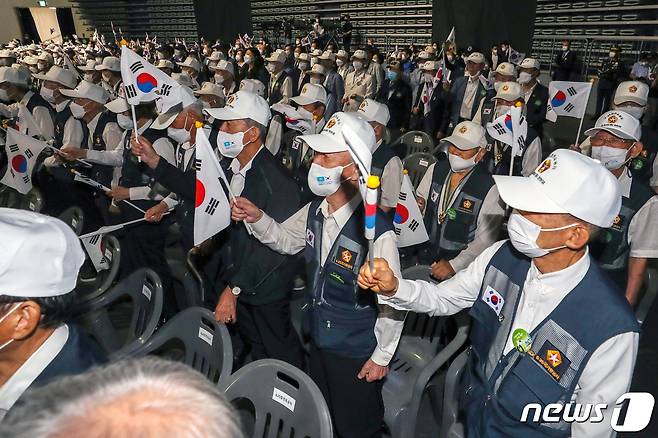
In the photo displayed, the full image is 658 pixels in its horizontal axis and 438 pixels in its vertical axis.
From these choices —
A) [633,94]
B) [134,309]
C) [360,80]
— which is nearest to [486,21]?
[360,80]

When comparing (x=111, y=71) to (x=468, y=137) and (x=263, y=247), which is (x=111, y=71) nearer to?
(x=263, y=247)

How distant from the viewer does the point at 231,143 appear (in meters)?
3.34

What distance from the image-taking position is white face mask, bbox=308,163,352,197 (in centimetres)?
257

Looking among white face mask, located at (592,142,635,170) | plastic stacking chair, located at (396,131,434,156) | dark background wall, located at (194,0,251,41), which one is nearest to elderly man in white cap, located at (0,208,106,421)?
white face mask, located at (592,142,635,170)

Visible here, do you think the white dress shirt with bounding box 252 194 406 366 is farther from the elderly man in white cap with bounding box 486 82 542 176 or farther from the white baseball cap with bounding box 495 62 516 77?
the white baseball cap with bounding box 495 62 516 77

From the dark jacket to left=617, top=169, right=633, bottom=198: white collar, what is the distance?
2.13 m

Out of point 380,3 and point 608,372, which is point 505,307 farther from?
point 380,3

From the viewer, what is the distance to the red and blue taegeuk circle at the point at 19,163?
16.0 ft

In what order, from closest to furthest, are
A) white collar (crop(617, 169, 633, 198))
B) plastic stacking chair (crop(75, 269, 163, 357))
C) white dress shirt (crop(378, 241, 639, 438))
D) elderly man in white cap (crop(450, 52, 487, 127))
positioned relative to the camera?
white dress shirt (crop(378, 241, 639, 438)) < plastic stacking chair (crop(75, 269, 163, 357)) < white collar (crop(617, 169, 633, 198)) < elderly man in white cap (crop(450, 52, 487, 127))

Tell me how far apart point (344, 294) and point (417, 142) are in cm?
424

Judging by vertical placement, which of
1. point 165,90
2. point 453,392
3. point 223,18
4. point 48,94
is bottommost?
point 453,392

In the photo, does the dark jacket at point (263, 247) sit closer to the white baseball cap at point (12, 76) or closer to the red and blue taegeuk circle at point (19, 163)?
the red and blue taegeuk circle at point (19, 163)

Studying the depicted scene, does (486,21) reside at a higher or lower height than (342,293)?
higher

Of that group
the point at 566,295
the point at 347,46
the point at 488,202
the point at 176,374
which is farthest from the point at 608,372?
the point at 347,46
